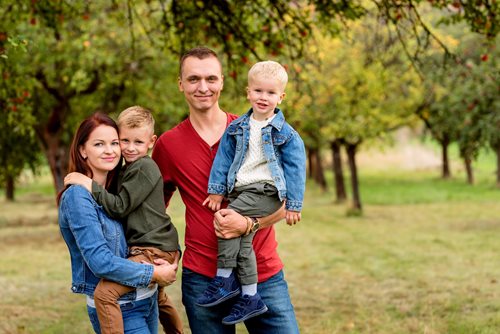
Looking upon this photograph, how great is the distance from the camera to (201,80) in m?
4.41

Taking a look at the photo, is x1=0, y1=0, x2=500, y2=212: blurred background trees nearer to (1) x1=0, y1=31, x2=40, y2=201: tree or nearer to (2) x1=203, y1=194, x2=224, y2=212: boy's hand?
(1) x1=0, y1=31, x2=40, y2=201: tree

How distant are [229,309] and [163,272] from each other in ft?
1.93

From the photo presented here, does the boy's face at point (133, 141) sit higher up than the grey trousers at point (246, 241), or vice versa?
the boy's face at point (133, 141)

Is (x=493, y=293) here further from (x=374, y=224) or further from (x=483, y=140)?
(x=374, y=224)

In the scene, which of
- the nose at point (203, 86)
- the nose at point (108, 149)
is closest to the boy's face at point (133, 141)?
the nose at point (108, 149)

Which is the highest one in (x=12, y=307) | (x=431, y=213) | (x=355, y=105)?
(x=355, y=105)

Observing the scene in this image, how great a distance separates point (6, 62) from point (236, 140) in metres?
5.26

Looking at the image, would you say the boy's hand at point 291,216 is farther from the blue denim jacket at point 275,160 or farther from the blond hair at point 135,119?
the blond hair at point 135,119

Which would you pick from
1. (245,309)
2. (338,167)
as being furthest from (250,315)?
(338,167)

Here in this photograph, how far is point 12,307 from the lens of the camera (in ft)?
37.0

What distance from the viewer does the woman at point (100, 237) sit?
3.96 m

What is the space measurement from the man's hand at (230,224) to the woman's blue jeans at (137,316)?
1.74ft

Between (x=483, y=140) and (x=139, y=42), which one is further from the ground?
(x=139, y=42)

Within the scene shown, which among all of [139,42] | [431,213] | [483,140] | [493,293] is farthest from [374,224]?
[493,293]
